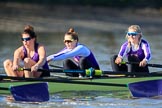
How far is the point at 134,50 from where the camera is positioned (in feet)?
39.1

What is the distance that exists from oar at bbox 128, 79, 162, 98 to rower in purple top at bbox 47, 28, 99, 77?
1079 mm

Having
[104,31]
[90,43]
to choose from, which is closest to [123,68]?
[90,43]

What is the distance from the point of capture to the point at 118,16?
33.2 metres

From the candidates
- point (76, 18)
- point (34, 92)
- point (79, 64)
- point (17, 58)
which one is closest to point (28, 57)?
point (17, 58)

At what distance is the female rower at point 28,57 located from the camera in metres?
A: 10.9

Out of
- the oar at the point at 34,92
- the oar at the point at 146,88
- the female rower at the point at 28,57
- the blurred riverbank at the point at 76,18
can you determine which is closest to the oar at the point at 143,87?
the oar at the point at 146,88

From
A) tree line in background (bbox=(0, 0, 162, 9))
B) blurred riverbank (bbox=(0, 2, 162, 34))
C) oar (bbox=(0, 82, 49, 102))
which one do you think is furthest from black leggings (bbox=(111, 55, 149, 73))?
tree line in background (bbox=(0, 0, 162, 9))

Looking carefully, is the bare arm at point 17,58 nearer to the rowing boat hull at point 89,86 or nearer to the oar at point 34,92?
the rowing boat hull at point 89,86

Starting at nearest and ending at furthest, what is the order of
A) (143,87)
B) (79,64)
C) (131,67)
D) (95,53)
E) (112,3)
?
(143,87) → (79,64) → (131,67) → (95,53) → (112,3)

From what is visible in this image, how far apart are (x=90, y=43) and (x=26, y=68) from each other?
42.9ft

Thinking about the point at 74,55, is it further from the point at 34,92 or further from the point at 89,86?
the point at 34,92

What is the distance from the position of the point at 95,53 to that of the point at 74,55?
27.4 ft

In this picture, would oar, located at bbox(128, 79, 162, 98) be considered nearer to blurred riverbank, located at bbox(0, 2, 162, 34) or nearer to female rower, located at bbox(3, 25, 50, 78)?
female rower, located at bbox(3, 25, 50, 78)

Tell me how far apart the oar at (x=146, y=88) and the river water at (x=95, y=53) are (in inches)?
7.6
